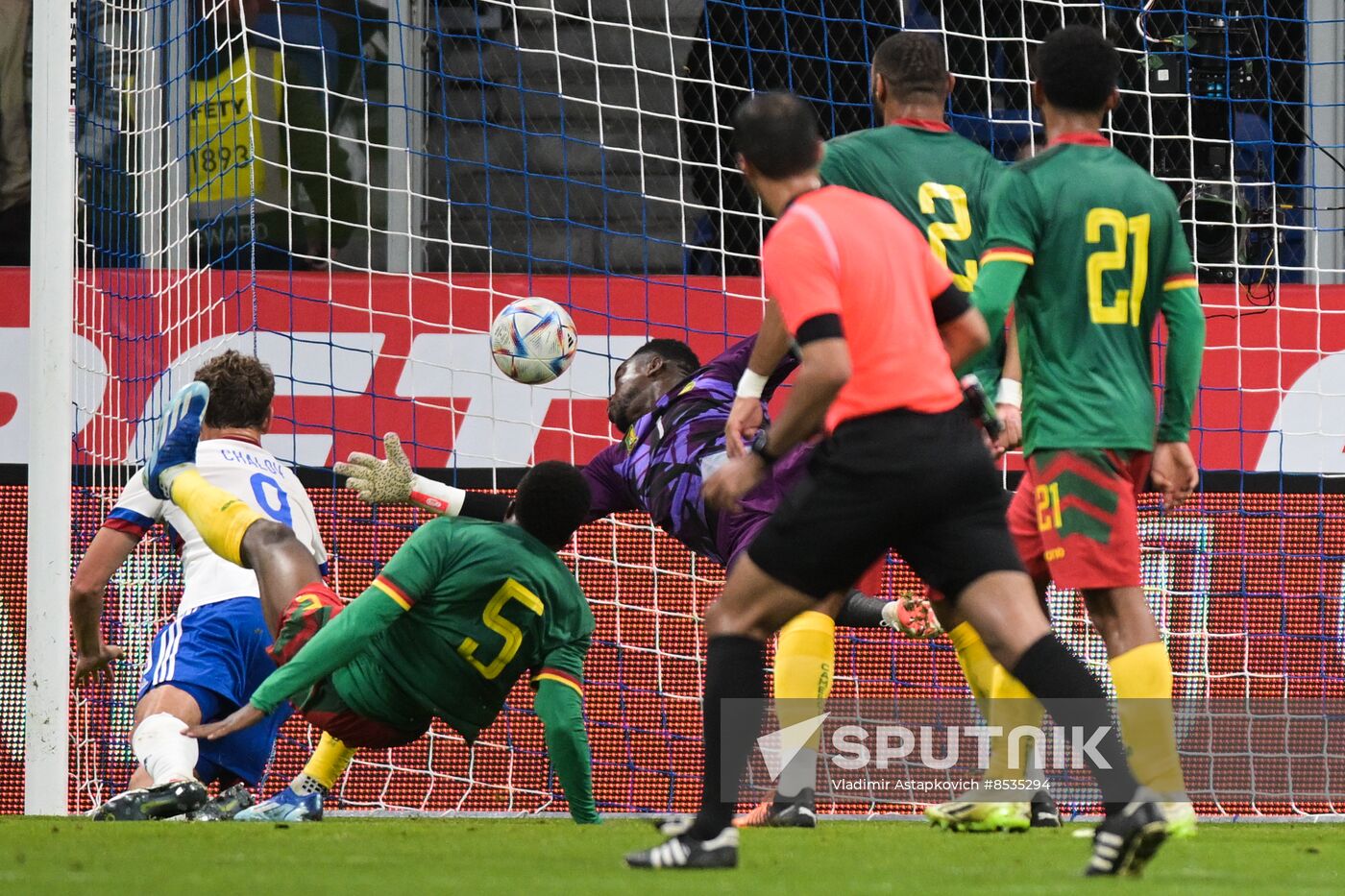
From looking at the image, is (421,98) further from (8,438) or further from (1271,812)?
(1271,812)

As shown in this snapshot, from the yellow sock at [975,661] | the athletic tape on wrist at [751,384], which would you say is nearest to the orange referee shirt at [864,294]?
the athletic tape on wrist at [751,384]

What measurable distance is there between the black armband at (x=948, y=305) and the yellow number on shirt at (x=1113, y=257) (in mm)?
745

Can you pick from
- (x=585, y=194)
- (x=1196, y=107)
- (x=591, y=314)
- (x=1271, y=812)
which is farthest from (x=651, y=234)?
(x=1271, y=812)

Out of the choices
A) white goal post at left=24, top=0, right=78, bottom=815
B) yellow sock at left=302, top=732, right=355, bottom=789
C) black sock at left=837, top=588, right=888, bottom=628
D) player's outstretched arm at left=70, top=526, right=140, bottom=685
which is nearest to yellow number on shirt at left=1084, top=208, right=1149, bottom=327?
black sock at left=837, top=588, right=888, bottom=628

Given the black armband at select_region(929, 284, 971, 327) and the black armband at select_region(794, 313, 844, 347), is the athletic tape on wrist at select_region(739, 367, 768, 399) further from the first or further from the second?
the black armband at select_region(794, 313, 844, 347)

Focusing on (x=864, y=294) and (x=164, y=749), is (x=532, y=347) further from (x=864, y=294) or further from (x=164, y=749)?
(x=864, y=294)

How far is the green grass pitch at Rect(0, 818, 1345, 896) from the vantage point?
3.73m

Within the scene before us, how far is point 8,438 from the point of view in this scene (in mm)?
8562

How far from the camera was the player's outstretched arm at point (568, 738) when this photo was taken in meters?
6.04

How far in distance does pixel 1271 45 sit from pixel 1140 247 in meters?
5.26

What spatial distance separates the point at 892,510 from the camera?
3980 millimetres

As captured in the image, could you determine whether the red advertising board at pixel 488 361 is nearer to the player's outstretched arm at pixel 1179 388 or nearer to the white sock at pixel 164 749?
the white sock at pixel 164 749

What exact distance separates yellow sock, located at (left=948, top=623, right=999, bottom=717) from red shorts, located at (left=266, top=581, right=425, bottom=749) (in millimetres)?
1841

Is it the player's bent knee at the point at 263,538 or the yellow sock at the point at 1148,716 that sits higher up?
the player's bent knee at the point at 263,538
